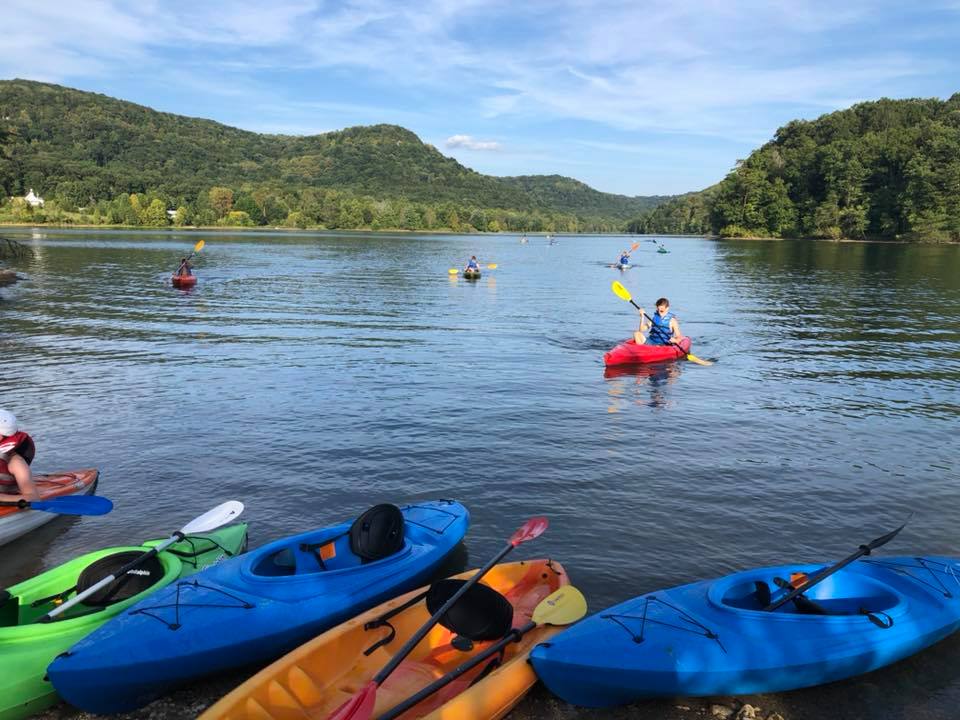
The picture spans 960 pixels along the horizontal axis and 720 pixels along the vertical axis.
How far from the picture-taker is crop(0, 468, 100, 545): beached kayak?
8.70 metres

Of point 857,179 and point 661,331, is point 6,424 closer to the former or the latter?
point 661,331

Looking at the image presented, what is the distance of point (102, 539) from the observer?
928 cm

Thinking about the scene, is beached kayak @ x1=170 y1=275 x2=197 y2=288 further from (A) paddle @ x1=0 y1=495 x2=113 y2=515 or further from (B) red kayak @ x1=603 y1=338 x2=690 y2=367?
(A) paddle @ x1=0 y1=495 x2=113 y2=515

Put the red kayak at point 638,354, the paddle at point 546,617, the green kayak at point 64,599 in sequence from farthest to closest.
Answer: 1. the red kayak at point 638,354
2. the paddle at point 546,617
3. the green kayak at point 64,599

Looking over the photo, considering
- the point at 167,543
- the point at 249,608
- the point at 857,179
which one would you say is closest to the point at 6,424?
the point at 167,543

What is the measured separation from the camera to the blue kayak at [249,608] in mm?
5727

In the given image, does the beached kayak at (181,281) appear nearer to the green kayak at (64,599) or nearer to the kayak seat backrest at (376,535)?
the green kayak at (64,599)

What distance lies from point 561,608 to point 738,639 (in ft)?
5.29

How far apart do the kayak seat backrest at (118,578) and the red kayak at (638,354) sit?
13958 millimetres

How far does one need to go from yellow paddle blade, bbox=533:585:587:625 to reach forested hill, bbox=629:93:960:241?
386 feet

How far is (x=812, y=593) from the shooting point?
7.26m

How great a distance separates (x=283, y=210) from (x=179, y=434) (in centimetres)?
17837

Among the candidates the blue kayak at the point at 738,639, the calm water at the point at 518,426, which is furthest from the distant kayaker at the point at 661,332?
the blue kayak at the point at 738,639

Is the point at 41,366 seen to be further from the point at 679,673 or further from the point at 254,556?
the point at 679,673
